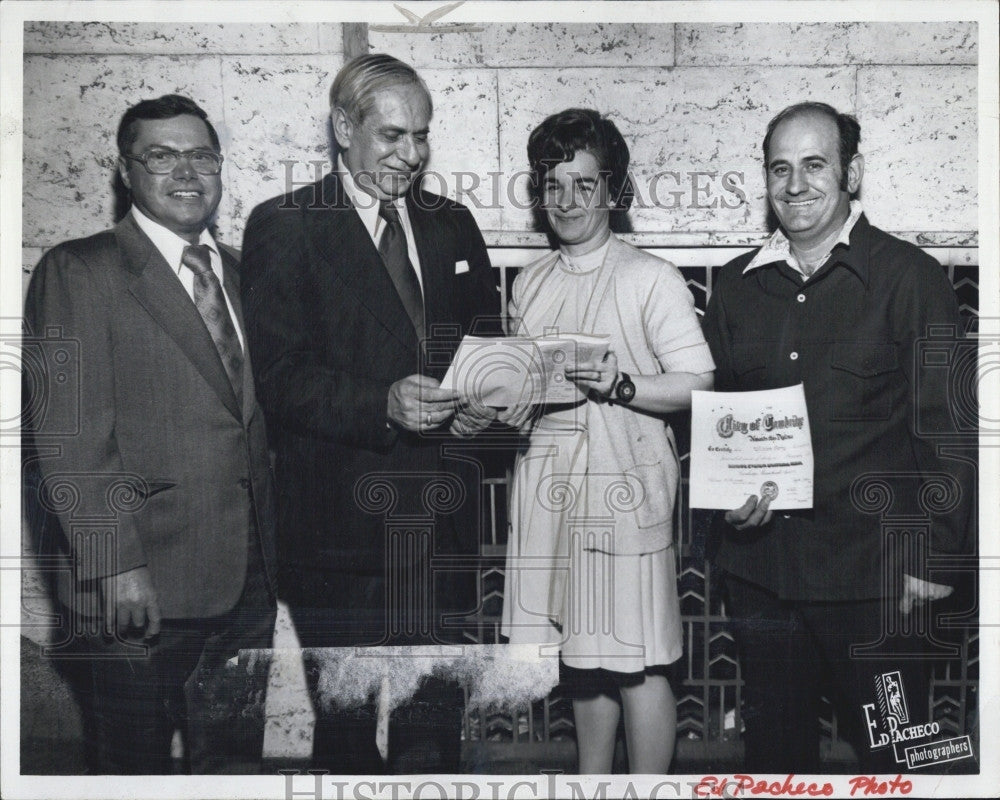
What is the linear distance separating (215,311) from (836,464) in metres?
2.36

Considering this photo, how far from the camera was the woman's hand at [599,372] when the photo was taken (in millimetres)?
3666

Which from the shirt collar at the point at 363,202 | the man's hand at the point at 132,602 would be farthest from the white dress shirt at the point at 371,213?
the man's hand at the point at 132,602

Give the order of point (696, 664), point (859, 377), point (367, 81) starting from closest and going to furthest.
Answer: point (859, 377) < point (367, 81) < point (696, 664)

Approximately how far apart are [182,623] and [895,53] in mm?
3440

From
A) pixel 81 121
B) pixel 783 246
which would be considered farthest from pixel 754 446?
pixel 81 121

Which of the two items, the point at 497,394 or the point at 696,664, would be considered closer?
the point at 497,394

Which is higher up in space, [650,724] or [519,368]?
[519,368]

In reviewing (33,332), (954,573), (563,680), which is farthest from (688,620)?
(33,332)

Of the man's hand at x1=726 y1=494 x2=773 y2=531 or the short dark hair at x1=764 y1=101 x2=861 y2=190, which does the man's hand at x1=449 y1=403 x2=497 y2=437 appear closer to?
the man's hand at x1=726 y1=494 x2=773 y2=531

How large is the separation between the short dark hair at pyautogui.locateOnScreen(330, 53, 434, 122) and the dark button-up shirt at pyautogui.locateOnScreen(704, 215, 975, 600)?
4.64ft

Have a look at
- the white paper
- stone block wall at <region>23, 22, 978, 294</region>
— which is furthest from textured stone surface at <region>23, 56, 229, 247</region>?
the white paper

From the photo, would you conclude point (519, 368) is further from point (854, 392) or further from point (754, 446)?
point (854, 392)

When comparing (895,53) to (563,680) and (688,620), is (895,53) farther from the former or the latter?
(563,680)

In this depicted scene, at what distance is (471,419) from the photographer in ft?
12.2
